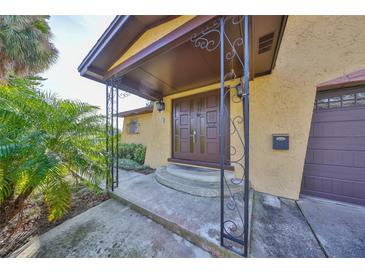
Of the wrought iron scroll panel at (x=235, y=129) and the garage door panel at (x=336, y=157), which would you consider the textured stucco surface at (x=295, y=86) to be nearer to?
the garage door panel at (x=336, y=157)

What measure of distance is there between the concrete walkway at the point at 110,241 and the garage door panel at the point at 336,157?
3.00 m

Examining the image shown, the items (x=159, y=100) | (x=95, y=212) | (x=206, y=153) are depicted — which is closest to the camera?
(x=95, y=212)

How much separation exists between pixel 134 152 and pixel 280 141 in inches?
228

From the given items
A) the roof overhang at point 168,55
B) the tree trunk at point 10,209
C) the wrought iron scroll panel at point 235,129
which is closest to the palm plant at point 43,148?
the tree trunk at point 10,209

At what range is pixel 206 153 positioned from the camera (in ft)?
12.9

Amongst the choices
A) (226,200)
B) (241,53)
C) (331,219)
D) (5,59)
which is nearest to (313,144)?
(331,219)

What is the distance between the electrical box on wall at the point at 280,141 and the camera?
2.84 metres

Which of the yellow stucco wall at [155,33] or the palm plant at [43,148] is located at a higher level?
the yellow stucco wall at [155,33]

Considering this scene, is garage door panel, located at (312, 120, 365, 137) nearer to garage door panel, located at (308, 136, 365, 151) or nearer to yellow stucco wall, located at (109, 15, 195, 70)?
garage door panel, located at (308, 136, 365, 151)

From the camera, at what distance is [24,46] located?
4.05 m

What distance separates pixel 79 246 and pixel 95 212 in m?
0.81

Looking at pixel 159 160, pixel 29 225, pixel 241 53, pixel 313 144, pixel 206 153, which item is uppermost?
pixel 241 53

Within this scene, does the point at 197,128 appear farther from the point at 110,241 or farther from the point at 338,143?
the point at 110,241
